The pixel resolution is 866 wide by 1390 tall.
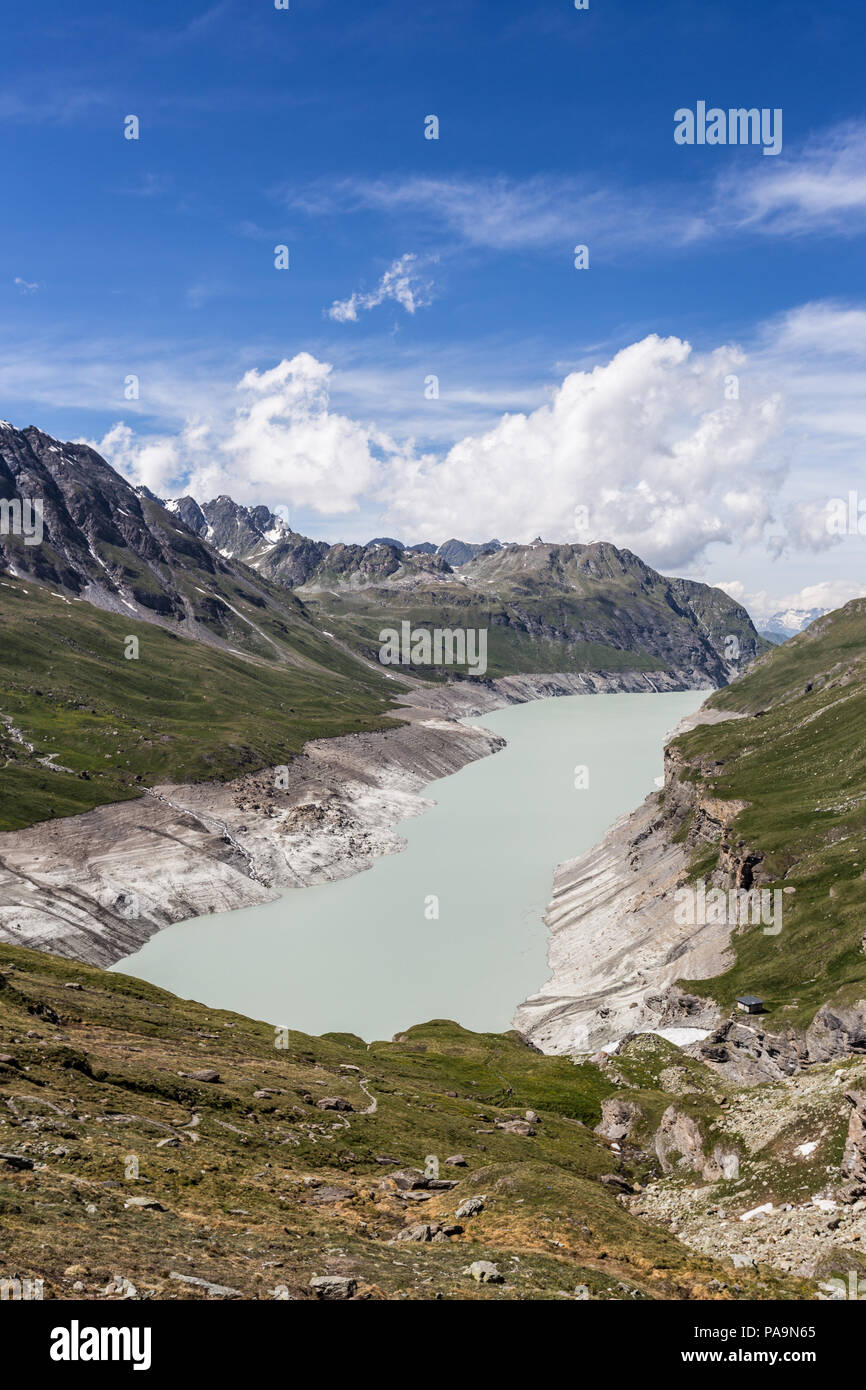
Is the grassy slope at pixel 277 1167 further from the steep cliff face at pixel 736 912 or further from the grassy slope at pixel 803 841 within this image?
the grassy slope at pixel 803 841

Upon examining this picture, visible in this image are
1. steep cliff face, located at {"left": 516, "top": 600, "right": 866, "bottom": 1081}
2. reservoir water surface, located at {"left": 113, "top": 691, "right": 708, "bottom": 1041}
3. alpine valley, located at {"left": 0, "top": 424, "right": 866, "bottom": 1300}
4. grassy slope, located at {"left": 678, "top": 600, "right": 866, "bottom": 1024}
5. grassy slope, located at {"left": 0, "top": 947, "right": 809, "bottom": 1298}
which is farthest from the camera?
reservoir water surface, located at {"left": 113, "top": 691, "right": 708, "bottom": 1041}

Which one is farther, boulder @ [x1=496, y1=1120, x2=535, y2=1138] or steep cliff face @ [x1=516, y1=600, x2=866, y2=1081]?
steep cliff face @ [x1=516, y1=600, x2=866, y2=1081]

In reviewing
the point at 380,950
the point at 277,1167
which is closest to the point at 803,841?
the point at 380,950

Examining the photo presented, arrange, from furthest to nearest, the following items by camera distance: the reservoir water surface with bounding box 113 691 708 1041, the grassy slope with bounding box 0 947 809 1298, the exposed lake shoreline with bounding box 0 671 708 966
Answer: the exposed lake shoreline with bounding box 0 671 708 966
the reservoir water surface with bounding box 113 691 708 1041
the grassy slope with bounding box 0 947 809 1298

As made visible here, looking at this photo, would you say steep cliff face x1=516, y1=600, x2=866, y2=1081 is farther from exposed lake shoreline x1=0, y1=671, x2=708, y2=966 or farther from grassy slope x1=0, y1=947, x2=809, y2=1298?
exposed lake shoreline x1=0, y1=671, x2=708, y2=966

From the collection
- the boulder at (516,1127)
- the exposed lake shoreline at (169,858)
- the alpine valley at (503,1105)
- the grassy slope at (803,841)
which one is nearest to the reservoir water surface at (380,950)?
the exposed lake shoreline at (169,858)

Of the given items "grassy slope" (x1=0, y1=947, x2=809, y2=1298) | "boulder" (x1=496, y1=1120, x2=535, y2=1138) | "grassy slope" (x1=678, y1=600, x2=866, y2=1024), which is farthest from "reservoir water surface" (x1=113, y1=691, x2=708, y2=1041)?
"boulder" (x1=496, y1=1120, x2=535, y2=1138)
